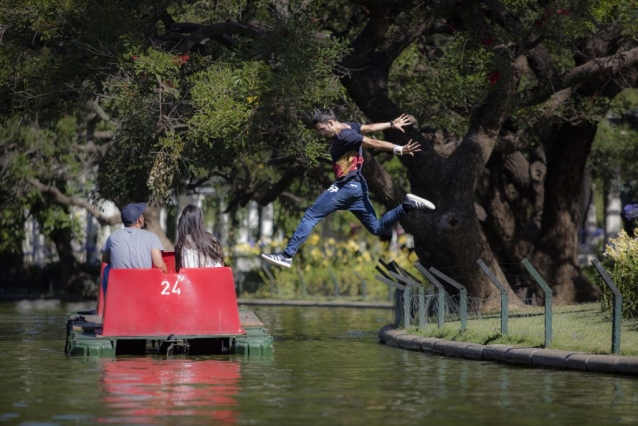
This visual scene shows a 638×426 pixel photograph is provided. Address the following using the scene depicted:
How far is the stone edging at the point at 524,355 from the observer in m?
14.9

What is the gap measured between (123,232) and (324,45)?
5.85 metres

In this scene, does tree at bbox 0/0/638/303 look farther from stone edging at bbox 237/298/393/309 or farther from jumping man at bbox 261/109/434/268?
stone edging at bbox 237/298/393/309

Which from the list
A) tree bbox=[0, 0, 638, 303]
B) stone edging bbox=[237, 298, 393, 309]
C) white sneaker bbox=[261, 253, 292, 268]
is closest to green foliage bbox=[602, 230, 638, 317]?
tree bbox=[0, 0, 638, 303]

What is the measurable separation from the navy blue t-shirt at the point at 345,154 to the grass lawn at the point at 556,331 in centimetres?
286

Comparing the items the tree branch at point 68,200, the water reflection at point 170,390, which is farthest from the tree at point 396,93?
the tree branch at point 68,200

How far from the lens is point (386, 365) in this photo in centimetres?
1631

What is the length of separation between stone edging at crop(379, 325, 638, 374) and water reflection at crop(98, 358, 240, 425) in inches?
125

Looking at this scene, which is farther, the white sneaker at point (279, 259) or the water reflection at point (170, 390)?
the white sneaker at point (279, 259)

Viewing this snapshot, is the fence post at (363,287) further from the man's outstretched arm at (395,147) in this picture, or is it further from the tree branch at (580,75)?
the man's outstretched arm at (395,147)

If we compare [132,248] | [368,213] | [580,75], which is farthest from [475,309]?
[132,248]

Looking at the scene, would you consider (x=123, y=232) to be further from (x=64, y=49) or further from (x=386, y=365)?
(x=64, y=49)

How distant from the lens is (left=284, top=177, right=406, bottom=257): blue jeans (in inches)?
668

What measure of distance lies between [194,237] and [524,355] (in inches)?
168

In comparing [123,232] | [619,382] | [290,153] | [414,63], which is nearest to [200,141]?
[290,153]
